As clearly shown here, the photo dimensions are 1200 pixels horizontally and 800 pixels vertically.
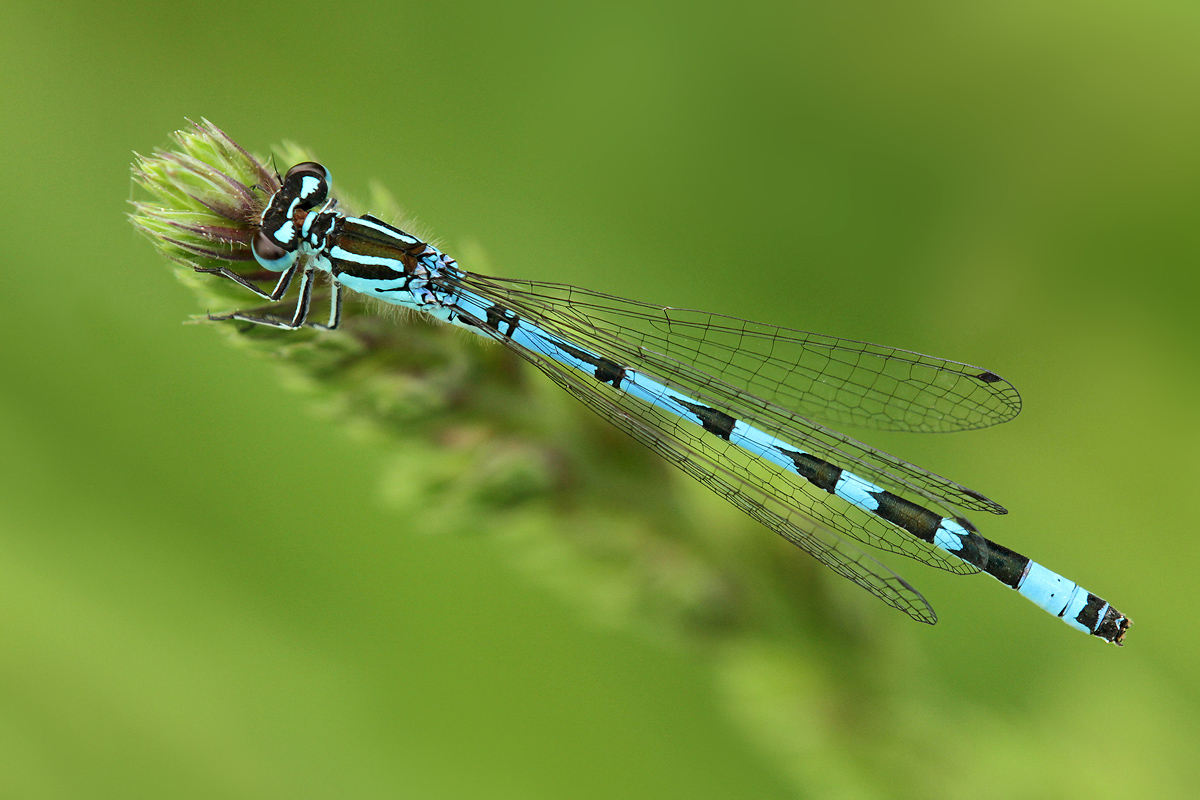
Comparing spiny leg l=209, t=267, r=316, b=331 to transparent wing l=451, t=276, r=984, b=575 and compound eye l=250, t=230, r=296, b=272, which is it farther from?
transparent wing l=451, t=276, r=984, b=575

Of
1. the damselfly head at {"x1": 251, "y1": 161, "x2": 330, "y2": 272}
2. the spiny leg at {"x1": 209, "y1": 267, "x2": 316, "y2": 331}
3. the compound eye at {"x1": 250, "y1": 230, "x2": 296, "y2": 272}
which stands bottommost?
the spiny leg at {"x1": 209, "y1": 267, "x2": 316, "y2": 331}

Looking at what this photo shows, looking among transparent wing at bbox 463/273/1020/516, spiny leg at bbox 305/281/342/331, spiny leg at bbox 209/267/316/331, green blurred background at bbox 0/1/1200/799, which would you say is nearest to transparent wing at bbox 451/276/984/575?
transparent wing at bbox 463/273/1020/516

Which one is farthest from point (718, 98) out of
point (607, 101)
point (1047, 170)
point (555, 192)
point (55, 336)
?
point (55, 336)

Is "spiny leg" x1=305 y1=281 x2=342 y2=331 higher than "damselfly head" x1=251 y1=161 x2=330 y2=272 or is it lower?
lower

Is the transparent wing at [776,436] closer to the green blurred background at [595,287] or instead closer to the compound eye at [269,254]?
the green blurred background at [595,287]

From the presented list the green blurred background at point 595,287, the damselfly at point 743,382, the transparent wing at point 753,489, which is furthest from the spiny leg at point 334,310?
the transparent wing at point 753,489

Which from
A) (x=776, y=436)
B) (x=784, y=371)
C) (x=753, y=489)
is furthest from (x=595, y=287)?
(x=753, y=489)

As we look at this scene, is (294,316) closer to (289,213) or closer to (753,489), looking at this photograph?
(289,213)
